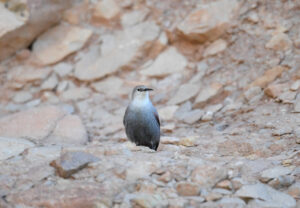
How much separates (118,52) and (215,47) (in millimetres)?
1940

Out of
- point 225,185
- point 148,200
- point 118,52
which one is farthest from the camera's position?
point 118,52

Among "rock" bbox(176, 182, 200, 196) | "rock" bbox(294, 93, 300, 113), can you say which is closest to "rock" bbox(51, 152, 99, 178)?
"rock" bbox(176, 182, 200, 196)

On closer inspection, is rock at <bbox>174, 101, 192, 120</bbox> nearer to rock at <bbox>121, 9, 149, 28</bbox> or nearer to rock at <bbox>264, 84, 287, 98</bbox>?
rock at <bbox>264, 84, 287, 98</bbox>

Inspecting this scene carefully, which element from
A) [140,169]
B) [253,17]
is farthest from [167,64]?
[140,169]

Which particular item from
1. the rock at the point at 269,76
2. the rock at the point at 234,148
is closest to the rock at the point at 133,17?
the rock at the point at 269,76

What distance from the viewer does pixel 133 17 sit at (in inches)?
320

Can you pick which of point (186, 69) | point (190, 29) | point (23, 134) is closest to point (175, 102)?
point (186, 69)

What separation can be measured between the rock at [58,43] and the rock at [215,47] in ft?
8.46

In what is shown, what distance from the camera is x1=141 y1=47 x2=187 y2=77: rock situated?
23.8ft

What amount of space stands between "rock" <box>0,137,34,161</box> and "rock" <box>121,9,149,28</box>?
4100 mm

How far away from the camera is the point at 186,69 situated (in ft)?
23.7

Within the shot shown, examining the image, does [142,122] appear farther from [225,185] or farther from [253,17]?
[253,17]

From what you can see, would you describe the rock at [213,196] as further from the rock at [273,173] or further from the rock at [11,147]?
the rock at [11,147]

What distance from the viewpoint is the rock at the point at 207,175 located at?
3607mm
